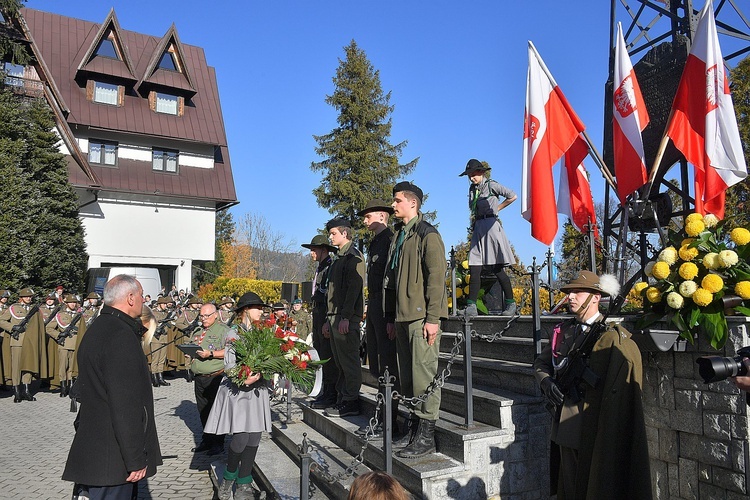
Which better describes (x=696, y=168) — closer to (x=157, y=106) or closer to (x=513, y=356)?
(x=513, y=356)

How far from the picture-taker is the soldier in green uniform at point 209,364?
6.93 meters

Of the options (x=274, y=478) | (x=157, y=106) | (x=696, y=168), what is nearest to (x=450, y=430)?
(x=274, y=478)

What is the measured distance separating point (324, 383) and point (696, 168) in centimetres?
541

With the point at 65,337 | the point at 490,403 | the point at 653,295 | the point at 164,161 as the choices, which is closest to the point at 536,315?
the point at 490,403

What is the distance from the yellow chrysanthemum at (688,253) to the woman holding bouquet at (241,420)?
3.88m

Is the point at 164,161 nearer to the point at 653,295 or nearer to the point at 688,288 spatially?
the point at 653,295

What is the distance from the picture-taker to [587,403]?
403 centimetres

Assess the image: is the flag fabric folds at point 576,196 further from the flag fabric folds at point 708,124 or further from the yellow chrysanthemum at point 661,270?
the yellow chrysanthemum at point 661,270

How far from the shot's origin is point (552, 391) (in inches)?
161

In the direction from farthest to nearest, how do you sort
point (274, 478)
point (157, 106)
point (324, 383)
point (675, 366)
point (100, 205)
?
point (157, 106) < point (100, 205) < point (324, 383) < point (274, 478) < point (675, 366)

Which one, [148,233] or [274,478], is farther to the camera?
[148,233]

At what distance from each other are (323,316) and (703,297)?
498cm

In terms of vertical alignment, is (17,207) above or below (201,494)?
above

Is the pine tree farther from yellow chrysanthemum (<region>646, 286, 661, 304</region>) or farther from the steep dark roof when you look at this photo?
yellow chrysanthemum (<region>646, 286, 661, 304</region>)
